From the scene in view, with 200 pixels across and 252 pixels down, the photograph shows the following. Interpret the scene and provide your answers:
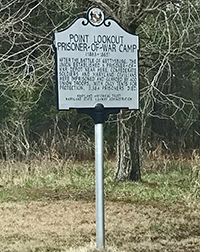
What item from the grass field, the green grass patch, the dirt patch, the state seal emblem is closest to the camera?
the state seal emblem

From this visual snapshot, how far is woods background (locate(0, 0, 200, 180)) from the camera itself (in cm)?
1228

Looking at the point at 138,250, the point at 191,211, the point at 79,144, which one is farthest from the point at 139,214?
the point at 79,144

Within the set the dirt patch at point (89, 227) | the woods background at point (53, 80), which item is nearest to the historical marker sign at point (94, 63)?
the dirt patch at point (89, 227)

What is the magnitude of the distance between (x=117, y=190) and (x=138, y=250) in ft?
15.7

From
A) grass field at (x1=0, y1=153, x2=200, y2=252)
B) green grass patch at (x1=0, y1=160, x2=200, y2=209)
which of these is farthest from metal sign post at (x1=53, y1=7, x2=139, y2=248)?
green grass patch at (x1=0, y1=160, x2=200, y2=209)

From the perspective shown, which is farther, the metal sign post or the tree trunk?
the tree trunk

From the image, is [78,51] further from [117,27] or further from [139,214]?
[139,214]

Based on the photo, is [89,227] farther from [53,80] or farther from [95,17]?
[53,80]

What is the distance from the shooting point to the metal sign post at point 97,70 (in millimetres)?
7148

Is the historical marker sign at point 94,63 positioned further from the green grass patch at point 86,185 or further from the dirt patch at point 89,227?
the green grass patch at point 86,185

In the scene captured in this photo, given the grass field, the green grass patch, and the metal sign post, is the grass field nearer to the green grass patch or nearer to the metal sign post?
the green grass patch

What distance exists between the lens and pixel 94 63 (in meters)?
7.29

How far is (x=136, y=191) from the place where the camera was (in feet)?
39.0

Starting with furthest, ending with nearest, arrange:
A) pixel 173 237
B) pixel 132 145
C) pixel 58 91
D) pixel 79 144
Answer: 1. pixel 79 144
2. pixel 132 145
3. pixel 173 237
4. pixel 58 91
